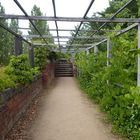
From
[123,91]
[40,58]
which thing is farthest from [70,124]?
[40,58]

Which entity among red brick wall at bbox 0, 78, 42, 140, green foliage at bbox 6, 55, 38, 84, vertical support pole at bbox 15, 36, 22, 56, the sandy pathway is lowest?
the sandy pathway

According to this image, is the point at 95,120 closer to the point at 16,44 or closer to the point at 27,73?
the point at 27,73

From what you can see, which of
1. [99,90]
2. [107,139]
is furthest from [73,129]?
[99,90]

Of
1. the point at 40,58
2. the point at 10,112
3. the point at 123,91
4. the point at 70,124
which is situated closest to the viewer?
the point at 10,112

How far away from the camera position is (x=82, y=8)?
616 cm

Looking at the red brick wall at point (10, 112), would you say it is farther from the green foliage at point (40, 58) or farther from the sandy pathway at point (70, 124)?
the green foliage at point (40, 58)

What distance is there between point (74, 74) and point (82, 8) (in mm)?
20715

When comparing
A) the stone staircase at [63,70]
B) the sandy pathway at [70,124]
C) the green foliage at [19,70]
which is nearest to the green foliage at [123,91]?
the sandy pathway at [70,124]

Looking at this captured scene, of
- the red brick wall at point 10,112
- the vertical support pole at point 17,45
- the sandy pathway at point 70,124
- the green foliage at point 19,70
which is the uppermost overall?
the vertical support pole at point 17,45

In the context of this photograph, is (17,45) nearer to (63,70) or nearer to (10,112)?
(10,112)

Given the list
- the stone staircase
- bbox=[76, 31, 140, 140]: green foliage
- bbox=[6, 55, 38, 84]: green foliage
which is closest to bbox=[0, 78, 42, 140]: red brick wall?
bbox=[6, 55, 38, 84]: green foliage

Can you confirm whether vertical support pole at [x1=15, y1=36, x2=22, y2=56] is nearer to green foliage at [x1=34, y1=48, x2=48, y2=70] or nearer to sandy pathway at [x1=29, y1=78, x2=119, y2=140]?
sandy pathway at [x1=29, y1=78, x2=119, y2=140]

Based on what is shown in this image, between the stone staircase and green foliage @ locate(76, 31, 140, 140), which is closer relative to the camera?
green foliage @ locate(76, 31, 140, 140)

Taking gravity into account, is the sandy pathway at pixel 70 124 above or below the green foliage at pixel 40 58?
below
